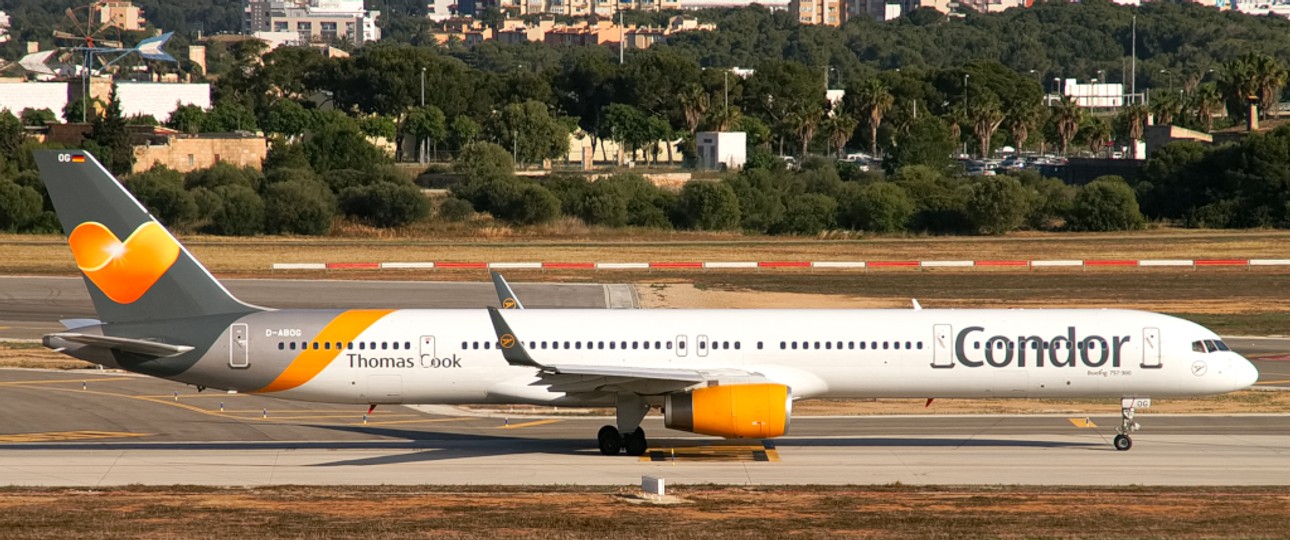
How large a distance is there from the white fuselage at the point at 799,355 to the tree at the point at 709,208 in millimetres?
72475

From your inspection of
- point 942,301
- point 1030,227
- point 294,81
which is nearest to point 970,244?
point 1030,227

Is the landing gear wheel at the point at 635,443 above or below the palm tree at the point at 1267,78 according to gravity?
below

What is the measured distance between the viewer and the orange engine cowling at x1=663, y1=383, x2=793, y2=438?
32375 millimetres

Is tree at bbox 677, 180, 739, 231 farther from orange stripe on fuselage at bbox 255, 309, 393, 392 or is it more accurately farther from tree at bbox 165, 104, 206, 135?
tree at bbox 165, 104, 206, 135

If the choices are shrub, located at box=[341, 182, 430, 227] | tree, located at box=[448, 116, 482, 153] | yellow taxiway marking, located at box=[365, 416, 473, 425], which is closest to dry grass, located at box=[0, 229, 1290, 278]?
shrub, located at box=[341, 182, 430, 227]

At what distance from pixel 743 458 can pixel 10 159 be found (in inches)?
4286

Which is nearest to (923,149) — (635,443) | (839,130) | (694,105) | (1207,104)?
(839,130)

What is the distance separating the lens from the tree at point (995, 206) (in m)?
101

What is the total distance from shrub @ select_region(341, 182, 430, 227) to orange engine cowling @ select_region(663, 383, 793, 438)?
76.6 m

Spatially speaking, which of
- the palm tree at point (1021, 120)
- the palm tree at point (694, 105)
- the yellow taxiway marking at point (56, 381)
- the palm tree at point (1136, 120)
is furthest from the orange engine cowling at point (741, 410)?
the palm tree at point (1021, 120)

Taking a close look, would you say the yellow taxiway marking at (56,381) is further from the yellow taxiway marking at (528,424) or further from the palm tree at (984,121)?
the palm tree at (984,121)

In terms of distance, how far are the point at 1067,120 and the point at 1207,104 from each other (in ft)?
48.7

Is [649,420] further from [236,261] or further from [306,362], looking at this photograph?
[236,261]

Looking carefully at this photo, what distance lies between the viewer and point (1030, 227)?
10631cm
